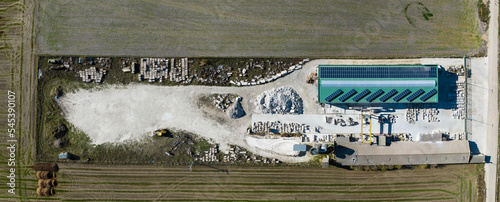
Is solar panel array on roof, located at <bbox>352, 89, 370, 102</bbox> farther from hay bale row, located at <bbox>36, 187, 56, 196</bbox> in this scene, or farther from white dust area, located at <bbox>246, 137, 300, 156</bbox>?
hay bale row, located at <bbox>36, 187, 56, 196</bbox>

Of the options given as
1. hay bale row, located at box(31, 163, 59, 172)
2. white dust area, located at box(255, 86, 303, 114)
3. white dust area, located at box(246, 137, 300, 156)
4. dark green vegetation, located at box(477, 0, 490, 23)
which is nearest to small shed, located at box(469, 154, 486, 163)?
dark green vegetation, located at box(477, 0, 490, 23)

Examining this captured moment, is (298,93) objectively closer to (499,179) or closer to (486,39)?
(486,39)

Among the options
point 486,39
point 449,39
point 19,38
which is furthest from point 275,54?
A: point 19,38

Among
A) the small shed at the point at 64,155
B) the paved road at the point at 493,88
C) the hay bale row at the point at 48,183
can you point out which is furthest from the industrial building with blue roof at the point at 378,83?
the hay bale row at the point at 48,183

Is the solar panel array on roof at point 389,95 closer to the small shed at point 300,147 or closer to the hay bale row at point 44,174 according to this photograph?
the small shed at point 300,147

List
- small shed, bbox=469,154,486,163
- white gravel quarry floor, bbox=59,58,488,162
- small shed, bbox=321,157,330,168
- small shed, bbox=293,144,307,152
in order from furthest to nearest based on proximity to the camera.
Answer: white gravel quarry floor, bbox=59,58,488,162, small shed, bbox=469,154,486,163, small shed, bbox=321,157,330,168, small shed, bbox=293,144,307,152

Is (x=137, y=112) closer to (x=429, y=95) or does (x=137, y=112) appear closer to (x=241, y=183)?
(x=241, y=183)
